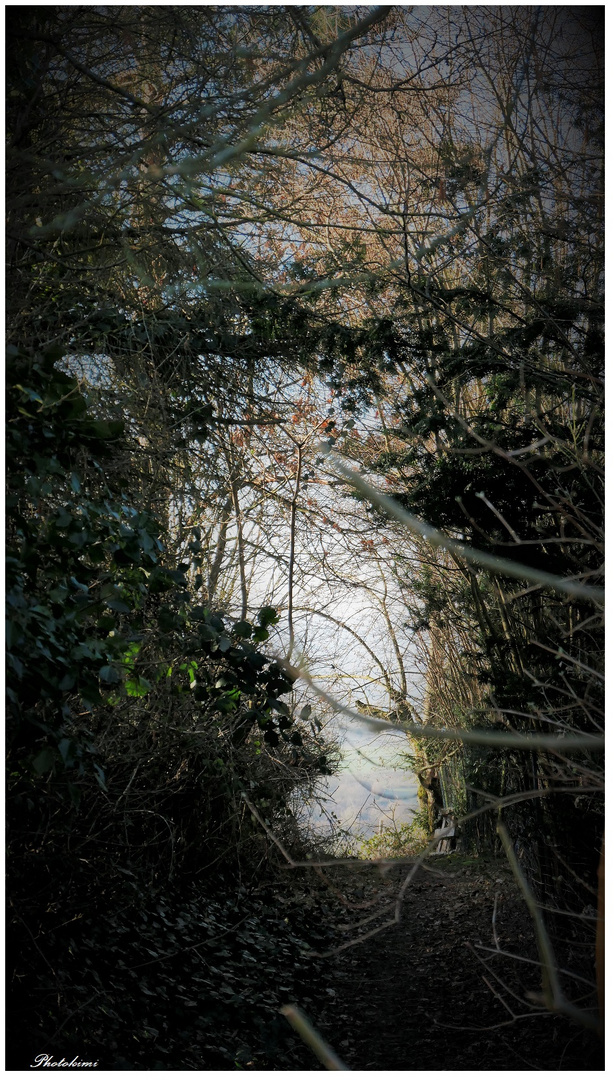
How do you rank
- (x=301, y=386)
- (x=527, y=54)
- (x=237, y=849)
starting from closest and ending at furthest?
(x=527, y=54) → (x=237, y=849) → (x=301, y=386)

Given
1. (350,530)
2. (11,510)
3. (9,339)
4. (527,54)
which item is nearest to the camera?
Answer: (11,510)

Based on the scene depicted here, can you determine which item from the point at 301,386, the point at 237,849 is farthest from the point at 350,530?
the point at 237,849

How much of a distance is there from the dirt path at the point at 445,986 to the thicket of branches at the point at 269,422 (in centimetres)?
37

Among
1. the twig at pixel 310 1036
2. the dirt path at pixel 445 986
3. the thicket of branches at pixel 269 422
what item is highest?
the thicket of branches at pixel 269 422

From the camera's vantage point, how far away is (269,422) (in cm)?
397

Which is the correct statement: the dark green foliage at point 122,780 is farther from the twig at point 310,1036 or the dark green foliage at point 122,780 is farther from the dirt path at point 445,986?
Answer: the twig at point 310,1036

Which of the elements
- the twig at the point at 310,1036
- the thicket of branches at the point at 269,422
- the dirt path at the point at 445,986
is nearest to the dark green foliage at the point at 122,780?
the thicket of branches at the point at 269,422

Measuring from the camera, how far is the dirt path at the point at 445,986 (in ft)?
9.34

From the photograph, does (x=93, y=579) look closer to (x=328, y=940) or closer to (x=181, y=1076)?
(x=181, y=1076)

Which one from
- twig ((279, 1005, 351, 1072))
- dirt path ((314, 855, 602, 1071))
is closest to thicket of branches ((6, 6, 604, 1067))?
dirt path ((314, 855, 602, 1071))

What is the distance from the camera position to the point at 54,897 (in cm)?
266

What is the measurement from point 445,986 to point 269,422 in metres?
2.65

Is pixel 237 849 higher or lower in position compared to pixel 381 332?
lower

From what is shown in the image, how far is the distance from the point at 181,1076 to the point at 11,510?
1.49 m
